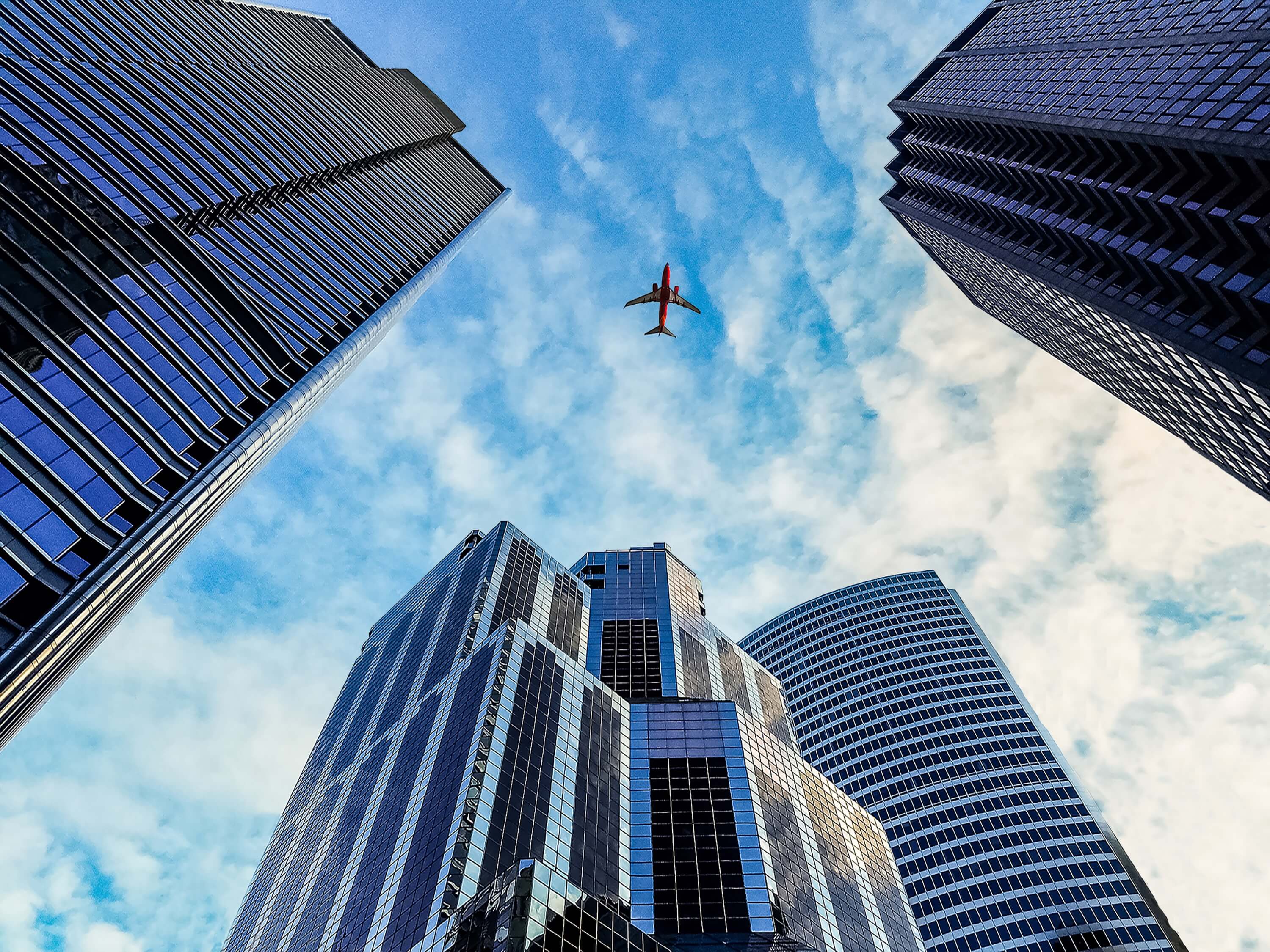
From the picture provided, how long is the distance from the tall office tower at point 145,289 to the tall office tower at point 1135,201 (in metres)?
78.5

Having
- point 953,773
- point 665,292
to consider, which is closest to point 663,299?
point 665,292

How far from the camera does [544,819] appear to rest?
7050 cm

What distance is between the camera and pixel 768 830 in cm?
8125

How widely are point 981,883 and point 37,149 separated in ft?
460

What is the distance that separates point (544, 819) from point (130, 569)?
144 feet

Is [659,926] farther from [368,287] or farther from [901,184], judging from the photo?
[901,184]

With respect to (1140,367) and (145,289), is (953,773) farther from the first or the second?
(145,289)

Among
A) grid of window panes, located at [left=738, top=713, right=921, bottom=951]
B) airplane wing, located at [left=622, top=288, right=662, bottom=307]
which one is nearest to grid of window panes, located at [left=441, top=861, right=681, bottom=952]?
grid of window panes, located at [left=738, top=713, right=921, bottom=951]

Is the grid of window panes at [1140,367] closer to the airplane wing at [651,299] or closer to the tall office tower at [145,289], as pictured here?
the airplane wing at [651,299]

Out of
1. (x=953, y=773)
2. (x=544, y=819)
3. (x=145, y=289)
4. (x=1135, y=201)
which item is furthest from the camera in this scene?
(x=953, y=773)

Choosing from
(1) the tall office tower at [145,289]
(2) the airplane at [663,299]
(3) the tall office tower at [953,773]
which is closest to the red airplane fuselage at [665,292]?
(2) the airplane at [663,299]

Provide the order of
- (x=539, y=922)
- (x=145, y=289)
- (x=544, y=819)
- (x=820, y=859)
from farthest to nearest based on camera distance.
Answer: (x=820, y=859) → (x=544, y=819) → (x=145, y=289) → (x=539, y=922)

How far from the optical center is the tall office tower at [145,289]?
39188mm

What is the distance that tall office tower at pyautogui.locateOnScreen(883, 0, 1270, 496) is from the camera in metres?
61.8
